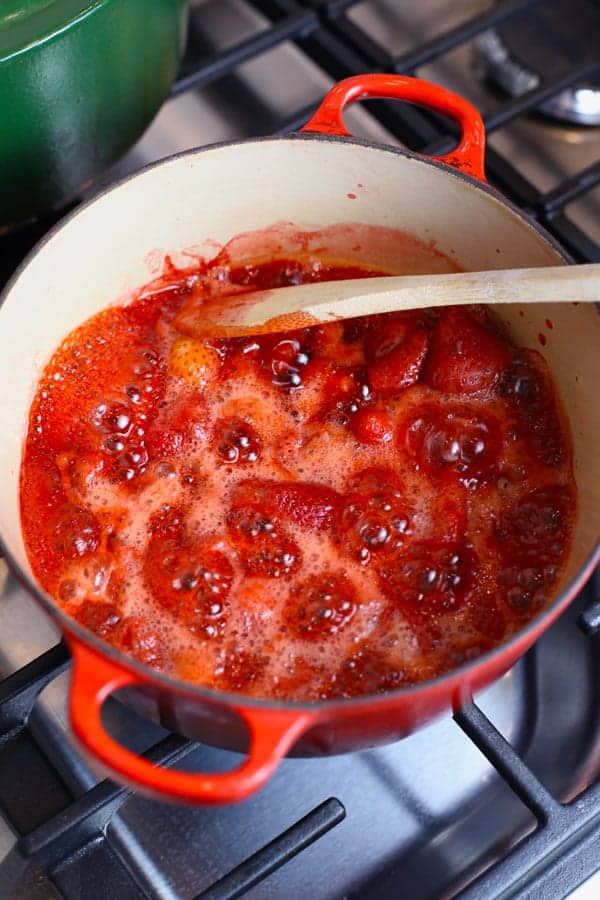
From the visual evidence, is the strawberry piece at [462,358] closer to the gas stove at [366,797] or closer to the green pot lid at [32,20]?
the gas stove at [366,797]

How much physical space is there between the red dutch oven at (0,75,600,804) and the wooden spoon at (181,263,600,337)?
7 centimetres

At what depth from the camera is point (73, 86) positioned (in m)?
0.86

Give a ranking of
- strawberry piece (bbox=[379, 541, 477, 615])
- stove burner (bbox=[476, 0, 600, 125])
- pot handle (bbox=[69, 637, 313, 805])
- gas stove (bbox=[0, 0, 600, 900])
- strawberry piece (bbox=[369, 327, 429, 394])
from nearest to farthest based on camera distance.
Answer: pot handle (bbox=[69, 637, 313, 805]) < gas stove (bbox=[0, 0, 600, 900]) < strawberry piece (bbox=[379, 541, 477, 615]) < strawberry piece (bbox=[369, 327, 429, 394]) < stove burner (bbox=[476, 0, 600, 125])

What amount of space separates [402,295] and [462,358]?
128mm

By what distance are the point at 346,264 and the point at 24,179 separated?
1.01ft

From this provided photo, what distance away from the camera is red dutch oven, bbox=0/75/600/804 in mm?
779

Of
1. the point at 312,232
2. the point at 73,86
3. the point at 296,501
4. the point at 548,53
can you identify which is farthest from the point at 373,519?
the point at 548,53

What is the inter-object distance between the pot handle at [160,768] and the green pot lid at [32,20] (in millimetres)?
469

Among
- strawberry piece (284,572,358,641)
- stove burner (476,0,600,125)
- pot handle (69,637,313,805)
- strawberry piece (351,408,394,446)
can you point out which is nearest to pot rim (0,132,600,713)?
pot handle (69,637,313,805)

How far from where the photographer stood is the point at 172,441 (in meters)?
0.90

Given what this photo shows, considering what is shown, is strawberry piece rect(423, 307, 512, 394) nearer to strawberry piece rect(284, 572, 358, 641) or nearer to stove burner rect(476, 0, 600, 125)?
strawberry piece rect(284, 572, 358, 641)

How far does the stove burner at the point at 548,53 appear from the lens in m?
1.12

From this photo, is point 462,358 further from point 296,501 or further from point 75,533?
point 75,533

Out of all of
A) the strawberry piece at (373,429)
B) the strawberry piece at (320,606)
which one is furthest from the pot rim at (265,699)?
the strawberry piece at (373,429)
